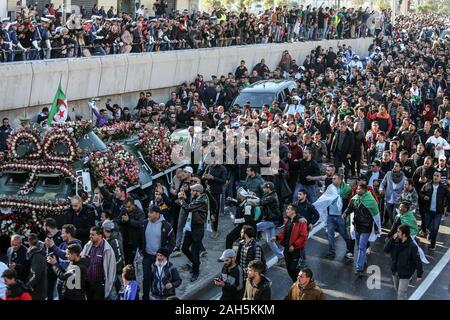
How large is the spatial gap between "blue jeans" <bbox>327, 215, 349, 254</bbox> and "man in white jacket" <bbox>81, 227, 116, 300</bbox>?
494cm

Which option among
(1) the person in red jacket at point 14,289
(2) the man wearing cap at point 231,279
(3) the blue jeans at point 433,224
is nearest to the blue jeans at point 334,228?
(3) the blue jeans at point 433,224

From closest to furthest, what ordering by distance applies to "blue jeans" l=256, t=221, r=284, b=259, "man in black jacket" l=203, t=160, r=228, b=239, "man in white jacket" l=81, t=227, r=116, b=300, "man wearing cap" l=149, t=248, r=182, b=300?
"man wearing cap" l=149, t=248, r=182, b=300 → "man in white jacket" l=81, t=227, r=116, b=300 → "blue jeans" l=256, t=221, r=284, b=259 → "man in black jacket" l=203, t=160, r=228, b=239

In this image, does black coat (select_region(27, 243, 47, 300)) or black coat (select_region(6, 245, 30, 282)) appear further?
black coat (select_region(6, 245, 30, 282))

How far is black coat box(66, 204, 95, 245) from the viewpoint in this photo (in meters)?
13.0

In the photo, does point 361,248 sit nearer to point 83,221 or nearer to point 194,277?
point 194,277

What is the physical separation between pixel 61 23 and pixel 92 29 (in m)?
2.39

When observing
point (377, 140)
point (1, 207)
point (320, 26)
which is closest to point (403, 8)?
point (320, 26)

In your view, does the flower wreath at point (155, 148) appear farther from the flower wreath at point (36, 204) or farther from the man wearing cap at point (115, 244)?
the man wearing cap at point (115, 244)

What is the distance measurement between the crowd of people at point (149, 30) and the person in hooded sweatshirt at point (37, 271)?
11.8 m

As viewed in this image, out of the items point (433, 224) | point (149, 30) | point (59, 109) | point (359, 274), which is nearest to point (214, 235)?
point (359, 274)

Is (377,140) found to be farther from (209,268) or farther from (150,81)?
(150,81)

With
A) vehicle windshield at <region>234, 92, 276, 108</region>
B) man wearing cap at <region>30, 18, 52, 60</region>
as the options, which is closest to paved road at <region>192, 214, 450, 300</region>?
vehicle windshield at <region>234, 92, 276, 108</region>

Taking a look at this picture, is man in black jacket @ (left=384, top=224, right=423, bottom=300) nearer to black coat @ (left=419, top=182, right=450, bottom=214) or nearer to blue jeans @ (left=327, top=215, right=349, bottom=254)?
blue jeans @ (left=327, top=215, right=349, bottom=254)

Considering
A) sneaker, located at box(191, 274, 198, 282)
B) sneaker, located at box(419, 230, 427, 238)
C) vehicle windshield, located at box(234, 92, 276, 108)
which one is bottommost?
sneaker, located at box(419, 230, 427, 238)
